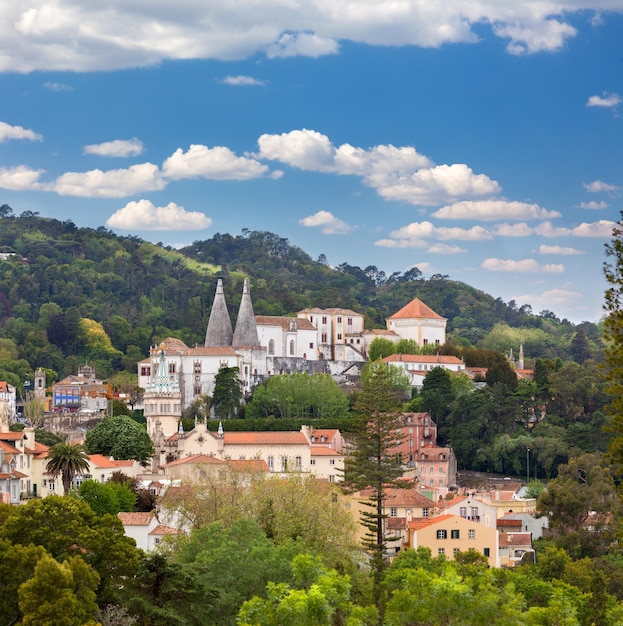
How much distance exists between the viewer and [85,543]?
116 feet

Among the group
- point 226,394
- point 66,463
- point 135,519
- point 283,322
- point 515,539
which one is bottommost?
point 515,539

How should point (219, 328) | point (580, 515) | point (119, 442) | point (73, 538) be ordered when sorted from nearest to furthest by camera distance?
point (73, 538) → point (580, 515) → point (119, 442) → point (219, 328)

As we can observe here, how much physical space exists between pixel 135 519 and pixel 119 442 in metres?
23.4

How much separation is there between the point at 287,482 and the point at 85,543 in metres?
Answer: 13.8

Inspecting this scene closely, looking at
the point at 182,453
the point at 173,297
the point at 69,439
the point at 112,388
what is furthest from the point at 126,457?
the point at 173,297

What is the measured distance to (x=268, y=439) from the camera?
2997 inches

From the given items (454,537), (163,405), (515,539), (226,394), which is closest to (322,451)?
(163,405)

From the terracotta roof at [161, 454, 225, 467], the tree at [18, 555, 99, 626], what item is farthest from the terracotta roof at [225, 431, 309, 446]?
the tree at [18, 555, 99, 626]

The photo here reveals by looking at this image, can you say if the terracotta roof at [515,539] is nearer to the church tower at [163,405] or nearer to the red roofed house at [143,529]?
the red roofed house at [143,529]

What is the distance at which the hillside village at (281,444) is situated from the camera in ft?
185

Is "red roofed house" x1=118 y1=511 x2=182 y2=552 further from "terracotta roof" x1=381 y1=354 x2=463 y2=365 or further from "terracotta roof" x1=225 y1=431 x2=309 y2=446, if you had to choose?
"terracotta roof" x1=381 y1=354 x2=463 y2=365

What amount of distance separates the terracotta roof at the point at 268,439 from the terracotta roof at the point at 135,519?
83.1 feet

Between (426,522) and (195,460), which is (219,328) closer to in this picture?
(195,460)

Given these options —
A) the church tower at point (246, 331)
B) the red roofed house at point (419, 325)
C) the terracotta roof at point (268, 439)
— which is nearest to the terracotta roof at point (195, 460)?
the terracotta roof at point (268, 439)
